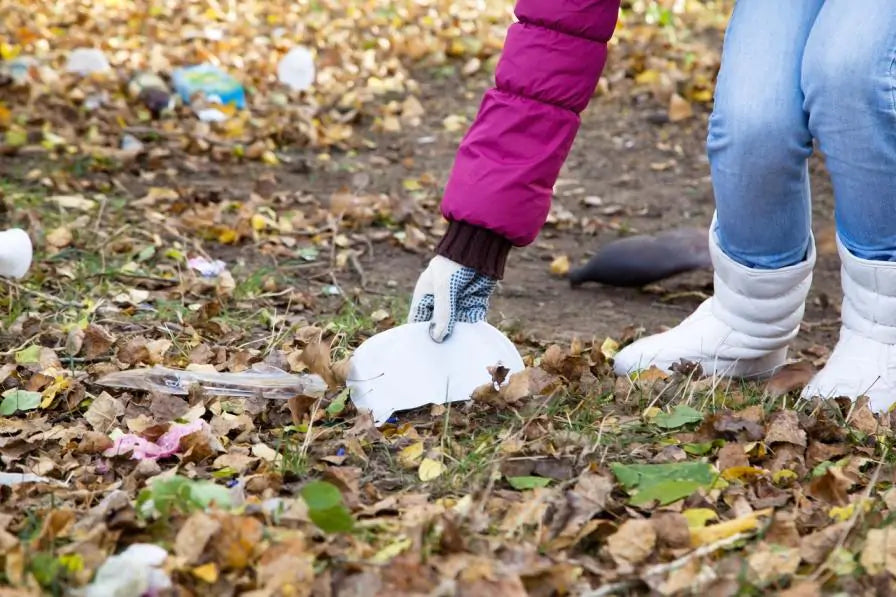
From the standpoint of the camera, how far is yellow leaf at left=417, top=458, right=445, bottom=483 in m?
1.95

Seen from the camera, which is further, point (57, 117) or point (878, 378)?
point (57, 117)

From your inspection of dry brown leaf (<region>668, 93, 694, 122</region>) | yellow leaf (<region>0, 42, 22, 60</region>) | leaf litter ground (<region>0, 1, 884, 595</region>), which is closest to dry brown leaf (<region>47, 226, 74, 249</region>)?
leaf litter ground (<region>0, 1, 884, 595</region>)

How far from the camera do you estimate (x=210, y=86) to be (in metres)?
5.12

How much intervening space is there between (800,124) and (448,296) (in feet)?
2.51

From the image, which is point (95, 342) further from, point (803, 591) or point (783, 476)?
point (803, 591)

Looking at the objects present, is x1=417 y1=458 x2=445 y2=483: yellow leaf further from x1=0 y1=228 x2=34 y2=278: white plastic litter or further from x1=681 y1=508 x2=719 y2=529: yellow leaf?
x1=0 y1=228 x2=34 y2=278: white plastic litter

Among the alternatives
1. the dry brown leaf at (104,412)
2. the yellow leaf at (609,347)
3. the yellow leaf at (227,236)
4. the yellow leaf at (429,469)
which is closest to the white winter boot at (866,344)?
the yellow leaf at (609,347)

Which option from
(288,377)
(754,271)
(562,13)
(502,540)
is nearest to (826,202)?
(754,271)

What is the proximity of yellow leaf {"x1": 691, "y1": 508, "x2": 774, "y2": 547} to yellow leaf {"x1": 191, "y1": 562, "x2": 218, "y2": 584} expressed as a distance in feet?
2.26

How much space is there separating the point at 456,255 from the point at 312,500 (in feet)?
2.47

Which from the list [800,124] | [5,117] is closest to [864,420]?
[800,124]

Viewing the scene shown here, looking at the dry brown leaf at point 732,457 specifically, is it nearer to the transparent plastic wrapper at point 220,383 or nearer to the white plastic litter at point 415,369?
the white plastic litter at point 415,369

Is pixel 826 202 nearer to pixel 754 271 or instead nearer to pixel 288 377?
pixel 754 271

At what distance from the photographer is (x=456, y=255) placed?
2.30m
